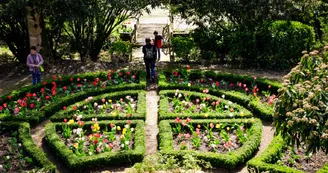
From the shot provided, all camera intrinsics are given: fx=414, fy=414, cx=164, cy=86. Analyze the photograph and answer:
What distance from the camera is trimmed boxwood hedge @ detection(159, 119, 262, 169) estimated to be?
27.2ft

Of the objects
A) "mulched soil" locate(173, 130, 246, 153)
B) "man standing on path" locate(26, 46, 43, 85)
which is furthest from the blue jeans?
"mulched soil" locate(173, 130, 246, 153)

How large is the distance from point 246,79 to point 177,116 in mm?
3404

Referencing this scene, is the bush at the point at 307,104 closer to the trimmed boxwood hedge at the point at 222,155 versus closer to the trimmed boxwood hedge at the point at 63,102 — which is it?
the trimmed boxwood hedge at the point at 222,155

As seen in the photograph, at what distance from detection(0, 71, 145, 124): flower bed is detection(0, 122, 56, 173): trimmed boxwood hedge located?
370 mm

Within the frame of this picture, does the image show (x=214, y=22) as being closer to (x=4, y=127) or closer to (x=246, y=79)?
(x=246, y=79)

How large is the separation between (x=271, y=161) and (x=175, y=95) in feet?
12.5

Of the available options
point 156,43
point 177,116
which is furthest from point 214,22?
point 177,116

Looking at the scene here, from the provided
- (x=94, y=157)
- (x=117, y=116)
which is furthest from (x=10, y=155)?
(x=117, y=116)

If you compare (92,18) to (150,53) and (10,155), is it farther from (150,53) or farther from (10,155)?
(10,155)

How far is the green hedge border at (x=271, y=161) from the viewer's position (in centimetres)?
776

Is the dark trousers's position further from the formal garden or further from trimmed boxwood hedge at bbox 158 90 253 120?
A: trimmed boxwood hedge at bbox 158 90 253 120

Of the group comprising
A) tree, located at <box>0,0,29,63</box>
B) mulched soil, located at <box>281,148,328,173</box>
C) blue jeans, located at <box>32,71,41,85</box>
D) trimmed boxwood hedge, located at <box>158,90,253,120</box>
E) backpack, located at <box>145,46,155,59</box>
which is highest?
tree, located at <box>0,0,29,63</box>

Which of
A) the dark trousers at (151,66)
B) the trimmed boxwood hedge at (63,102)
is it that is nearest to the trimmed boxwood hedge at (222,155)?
the trimmed boxwood hedge at (63,102)

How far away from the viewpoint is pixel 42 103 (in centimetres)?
1126
